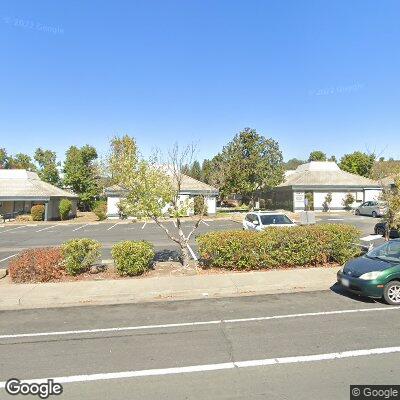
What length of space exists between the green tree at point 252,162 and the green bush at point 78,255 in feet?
96.0

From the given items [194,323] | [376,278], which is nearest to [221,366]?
[194,323]

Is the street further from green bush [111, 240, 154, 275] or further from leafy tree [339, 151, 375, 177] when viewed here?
leafy tree [339, 151, 375, 177]

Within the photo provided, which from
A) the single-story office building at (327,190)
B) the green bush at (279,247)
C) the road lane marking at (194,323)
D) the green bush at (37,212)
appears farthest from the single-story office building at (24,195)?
the road lane marking at (194,323)

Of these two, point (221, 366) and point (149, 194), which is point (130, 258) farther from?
point (221, 366)

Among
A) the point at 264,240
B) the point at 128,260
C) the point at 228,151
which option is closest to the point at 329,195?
the point at 228,151

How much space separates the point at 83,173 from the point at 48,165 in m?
13.0

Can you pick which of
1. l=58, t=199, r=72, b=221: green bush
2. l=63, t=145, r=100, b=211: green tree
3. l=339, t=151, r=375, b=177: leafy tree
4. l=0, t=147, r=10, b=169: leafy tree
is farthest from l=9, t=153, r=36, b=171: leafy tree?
l=339, t=151, r=375, b=177: leafy tree

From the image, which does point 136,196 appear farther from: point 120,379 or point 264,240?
point 120,379

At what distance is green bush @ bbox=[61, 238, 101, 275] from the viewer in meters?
10.6

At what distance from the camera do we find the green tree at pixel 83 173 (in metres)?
47.7

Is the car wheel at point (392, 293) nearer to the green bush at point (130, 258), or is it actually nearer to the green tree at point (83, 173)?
the green bush at point (130, 258)

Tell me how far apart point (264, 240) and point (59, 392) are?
25.9ft

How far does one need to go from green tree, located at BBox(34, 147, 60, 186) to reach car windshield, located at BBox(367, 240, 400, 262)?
54.0 metres

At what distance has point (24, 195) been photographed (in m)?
34.8
